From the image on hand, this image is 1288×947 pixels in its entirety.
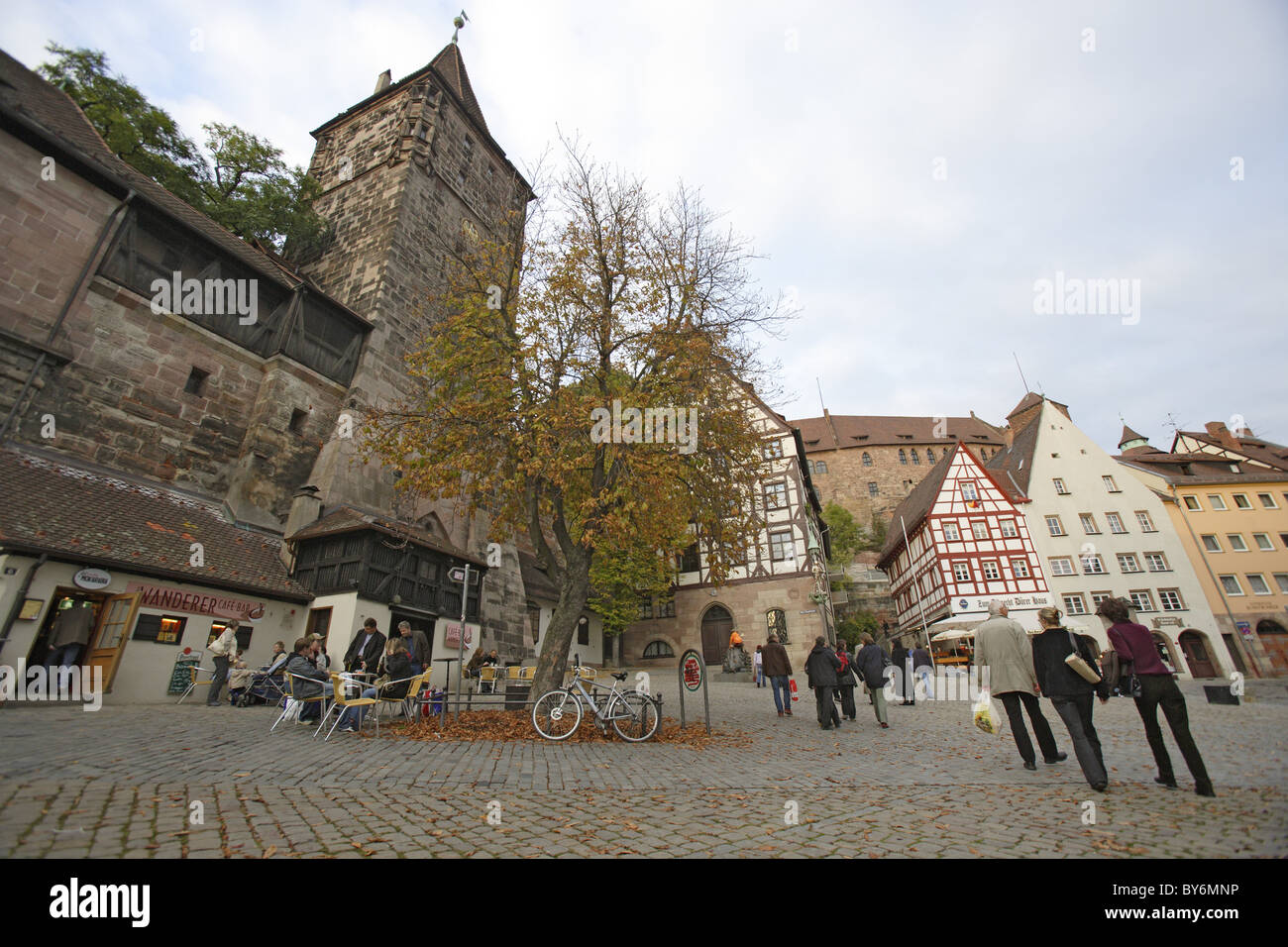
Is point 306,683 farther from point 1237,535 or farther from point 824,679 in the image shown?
point 1237,535

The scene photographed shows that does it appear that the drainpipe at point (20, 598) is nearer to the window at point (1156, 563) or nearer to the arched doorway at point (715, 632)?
the arched doorway at point (715, 632)

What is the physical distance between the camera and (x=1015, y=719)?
5988 mm

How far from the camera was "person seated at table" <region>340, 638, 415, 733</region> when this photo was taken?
8492 millimetres

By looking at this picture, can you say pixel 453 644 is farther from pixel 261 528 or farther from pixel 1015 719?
pixel 1015 719

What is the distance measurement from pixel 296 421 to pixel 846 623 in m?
31.0

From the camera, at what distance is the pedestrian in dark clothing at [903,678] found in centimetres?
1432


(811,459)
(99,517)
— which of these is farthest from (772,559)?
(811,459)

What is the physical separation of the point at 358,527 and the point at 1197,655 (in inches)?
1509

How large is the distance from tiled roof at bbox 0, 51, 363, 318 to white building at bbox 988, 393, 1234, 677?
36357 millimetres

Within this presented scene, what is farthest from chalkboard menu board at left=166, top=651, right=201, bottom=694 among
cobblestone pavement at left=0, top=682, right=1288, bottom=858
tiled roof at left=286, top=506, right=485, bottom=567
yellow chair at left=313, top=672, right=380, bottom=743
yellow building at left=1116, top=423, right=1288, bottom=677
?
yellow building at left=1116, top=423, right=1288, bottom=677

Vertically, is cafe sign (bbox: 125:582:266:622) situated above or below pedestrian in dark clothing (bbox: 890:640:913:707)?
above

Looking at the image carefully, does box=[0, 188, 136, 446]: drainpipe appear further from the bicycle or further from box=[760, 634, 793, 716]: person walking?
box=[760, 634, 793, 716]: person walking

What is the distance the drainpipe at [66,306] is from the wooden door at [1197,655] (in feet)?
141

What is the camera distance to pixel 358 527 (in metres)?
14.7
